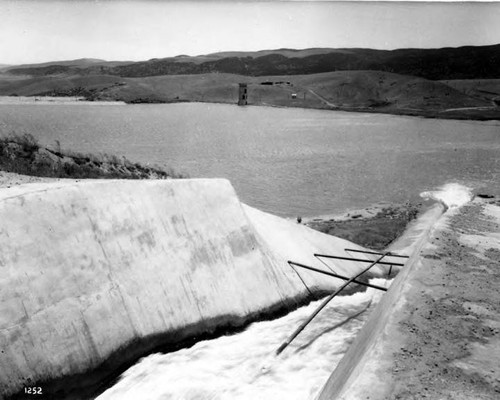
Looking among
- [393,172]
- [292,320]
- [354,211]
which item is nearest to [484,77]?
[393,172]

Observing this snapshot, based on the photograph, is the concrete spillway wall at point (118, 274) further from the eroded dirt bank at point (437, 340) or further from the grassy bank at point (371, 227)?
the grassy bank at point (371, 227)

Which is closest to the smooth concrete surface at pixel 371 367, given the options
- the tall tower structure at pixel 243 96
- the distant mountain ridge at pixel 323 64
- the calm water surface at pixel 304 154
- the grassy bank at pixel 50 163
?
the grassy bank at pixel 50 163

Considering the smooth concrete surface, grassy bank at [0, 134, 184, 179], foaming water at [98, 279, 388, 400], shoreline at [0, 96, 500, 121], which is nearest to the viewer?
the smooth concrete surface

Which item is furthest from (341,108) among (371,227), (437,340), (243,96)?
(437,340)

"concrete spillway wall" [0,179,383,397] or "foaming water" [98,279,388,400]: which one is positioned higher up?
"concrete spillway wall" [0,179,383,397]

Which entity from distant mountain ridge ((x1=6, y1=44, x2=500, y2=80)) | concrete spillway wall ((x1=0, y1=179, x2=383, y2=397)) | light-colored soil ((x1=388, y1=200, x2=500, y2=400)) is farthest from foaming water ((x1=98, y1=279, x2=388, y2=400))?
distant mountain ridge ((x1=6, y1=44, x2=500, y2=80))

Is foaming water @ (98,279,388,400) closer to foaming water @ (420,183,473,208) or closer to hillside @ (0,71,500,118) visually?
foaming water @ (420,183,473,208)
